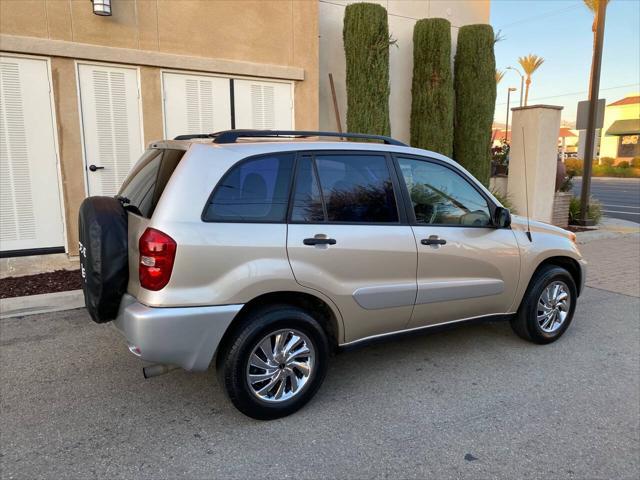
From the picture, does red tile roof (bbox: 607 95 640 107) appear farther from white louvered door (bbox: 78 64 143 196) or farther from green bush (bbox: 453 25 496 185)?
white louvered door (bbox: 78 64 143 196)

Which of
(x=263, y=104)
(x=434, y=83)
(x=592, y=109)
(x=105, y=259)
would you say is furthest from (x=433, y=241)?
(x=592, y=109)

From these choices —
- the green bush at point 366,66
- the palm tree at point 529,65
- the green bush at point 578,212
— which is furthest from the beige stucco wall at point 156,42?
the palm tree at point 529,65

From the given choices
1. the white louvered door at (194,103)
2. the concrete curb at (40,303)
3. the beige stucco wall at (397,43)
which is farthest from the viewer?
the beige stucco wall at (397,43)

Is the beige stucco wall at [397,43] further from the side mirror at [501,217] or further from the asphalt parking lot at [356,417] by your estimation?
the asphalt parking lot at [356,417]

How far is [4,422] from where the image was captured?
3.13m

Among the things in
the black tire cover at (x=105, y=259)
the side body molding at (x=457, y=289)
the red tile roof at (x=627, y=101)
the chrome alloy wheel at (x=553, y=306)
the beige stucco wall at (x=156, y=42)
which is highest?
the red tile roof at (x=627, y=101)

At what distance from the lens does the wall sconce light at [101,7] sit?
6.39 m

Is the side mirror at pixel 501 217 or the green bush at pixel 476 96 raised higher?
the green bush at pixel 476 96

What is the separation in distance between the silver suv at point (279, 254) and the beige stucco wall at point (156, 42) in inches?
148

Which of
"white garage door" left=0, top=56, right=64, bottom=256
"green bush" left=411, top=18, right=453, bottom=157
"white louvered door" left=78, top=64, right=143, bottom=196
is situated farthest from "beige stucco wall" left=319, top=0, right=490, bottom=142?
"white garage door" left=0, top=56, right=64, bottom=256

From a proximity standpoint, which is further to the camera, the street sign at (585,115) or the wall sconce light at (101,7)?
the street sign at (585,115)

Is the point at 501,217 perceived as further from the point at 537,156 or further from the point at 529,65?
the point at 529,65

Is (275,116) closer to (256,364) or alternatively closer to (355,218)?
(355,218)

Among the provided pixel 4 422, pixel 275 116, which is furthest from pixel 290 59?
pixel 4 422
